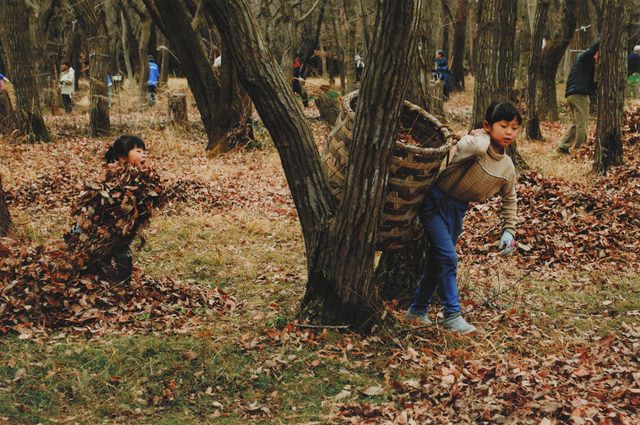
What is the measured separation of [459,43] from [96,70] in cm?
1606

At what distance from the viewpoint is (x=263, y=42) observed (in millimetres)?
4824

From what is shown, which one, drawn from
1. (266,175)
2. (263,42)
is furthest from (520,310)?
(266,175)

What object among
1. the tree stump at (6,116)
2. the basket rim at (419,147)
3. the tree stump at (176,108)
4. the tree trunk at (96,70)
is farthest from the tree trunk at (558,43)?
the basket rim at (419,147)

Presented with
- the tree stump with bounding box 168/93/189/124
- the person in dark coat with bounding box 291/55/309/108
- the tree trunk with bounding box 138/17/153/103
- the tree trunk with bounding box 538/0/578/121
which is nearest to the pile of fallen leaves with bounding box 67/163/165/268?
the tree stump with bounding box 168/93/189/124

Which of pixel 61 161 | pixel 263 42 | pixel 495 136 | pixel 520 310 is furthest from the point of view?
pixel 61 161

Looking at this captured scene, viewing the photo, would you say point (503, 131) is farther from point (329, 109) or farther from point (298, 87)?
point (298, 87)

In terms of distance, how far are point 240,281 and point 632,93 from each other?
59.1ft

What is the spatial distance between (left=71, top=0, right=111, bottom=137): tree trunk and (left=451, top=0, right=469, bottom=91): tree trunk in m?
14.6

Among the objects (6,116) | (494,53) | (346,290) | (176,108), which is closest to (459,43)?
(176,108)

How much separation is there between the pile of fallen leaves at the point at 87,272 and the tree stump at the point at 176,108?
996cm

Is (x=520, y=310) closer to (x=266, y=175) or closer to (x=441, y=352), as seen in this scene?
(x=441, y=352)

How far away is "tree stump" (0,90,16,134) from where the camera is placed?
45.5 ft

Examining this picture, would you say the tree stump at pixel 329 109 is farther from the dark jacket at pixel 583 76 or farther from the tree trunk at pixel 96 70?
the dark jacket at pixel 583 76

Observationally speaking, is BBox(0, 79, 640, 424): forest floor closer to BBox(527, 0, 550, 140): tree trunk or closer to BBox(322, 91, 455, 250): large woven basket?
BBox(322, 91, 455, 250): large woven basket
